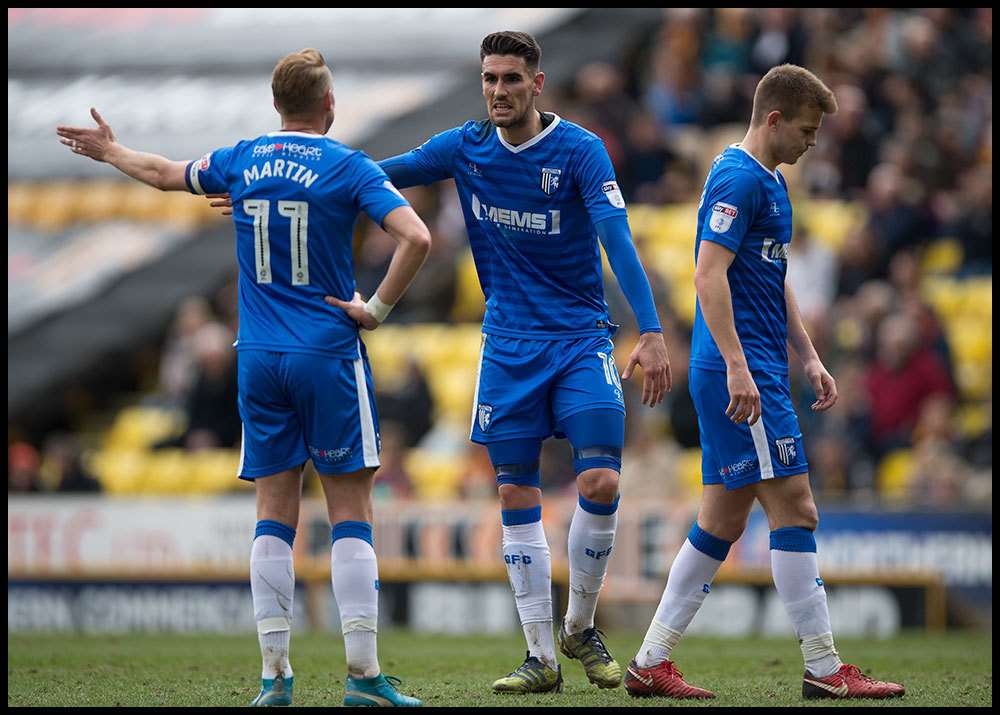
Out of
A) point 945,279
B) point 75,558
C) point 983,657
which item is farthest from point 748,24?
point 983,657

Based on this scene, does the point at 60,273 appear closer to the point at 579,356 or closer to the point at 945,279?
the point at 945,279

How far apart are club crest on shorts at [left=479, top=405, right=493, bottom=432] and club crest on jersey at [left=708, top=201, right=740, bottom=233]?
1313 millimetres

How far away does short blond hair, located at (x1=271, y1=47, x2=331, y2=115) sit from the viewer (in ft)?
21.5

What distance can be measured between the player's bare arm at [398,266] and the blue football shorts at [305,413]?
213 millimetres

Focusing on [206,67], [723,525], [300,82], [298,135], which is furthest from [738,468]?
[206,67]

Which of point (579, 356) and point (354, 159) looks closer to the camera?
point (354, 159)

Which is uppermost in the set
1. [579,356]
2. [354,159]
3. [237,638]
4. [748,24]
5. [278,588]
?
[748,24]

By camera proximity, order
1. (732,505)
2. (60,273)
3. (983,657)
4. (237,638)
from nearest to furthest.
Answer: (732,505) < (983,657) < (237,638) < (60,273)

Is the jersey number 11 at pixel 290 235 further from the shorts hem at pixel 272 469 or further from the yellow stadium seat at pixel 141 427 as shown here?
the yellow stadium seat at pixel 141 427

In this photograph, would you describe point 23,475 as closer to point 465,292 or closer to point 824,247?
point 465,292

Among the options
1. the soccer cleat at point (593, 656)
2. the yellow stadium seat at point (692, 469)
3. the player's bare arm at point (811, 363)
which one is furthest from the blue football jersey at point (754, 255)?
the yellow stadium seat at point (692, 469)

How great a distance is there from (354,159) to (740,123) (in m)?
12.3

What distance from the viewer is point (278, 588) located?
663 cm

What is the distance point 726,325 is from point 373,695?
6.62 feet
